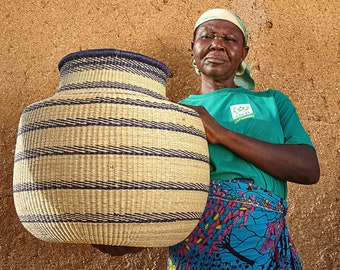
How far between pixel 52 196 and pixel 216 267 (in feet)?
1.91

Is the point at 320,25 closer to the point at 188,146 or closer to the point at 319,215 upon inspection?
the point at 319,215

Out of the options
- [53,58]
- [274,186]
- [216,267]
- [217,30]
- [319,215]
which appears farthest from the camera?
[53,58]

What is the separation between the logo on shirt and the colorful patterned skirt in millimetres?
203

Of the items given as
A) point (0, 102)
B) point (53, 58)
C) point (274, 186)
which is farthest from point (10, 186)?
point (274, 186)

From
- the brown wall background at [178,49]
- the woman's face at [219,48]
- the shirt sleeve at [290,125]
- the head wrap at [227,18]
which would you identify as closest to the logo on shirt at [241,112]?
the shirt sleeve at [290,125]

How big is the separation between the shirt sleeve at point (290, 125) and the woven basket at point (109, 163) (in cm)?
50

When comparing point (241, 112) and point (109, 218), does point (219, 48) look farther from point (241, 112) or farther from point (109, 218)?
point (109, 218)

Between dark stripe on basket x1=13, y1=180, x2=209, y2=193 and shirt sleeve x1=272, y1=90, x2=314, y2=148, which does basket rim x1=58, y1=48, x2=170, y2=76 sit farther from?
shirt sleeve x1=272, y1=90, x2=314, y2=148

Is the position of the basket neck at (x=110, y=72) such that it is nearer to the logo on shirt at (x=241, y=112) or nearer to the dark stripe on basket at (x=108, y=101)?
the dark stripe on basket at (x=108, y=101)

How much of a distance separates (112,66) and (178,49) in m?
1.17

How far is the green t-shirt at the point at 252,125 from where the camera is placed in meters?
1.59

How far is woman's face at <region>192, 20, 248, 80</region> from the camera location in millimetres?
1898

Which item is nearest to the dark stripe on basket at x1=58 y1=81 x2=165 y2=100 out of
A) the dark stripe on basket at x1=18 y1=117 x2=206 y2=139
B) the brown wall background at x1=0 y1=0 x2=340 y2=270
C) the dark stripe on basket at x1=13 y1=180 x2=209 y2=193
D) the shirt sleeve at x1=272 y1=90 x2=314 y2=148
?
the dark stripe on basket at x1=18 y1=117 x2=206 y2=139

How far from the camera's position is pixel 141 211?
1.15 meters
